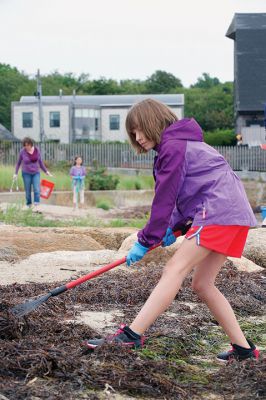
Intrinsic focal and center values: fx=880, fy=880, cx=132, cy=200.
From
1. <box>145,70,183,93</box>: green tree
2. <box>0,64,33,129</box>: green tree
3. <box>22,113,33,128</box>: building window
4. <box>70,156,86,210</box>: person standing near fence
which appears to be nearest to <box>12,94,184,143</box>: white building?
<box>22,113,33,128</box>: building window

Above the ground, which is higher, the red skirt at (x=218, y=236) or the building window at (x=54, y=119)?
the red skirt at (x=218, y=236)

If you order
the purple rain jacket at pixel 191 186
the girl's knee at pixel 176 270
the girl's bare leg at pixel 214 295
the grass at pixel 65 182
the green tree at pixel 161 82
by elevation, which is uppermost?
the green tree at pixel 161 82

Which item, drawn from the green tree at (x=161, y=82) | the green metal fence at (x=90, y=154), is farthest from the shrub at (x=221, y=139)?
the green tree at (x=161, y=82)

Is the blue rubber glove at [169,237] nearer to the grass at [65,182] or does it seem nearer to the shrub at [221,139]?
the grass at [65,182]

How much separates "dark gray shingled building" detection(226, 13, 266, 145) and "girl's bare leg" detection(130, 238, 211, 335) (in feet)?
124

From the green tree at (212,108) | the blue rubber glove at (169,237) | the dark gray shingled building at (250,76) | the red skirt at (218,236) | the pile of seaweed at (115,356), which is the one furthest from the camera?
the green tree at (212,108)

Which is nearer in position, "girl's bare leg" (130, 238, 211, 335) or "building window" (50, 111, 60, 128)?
"girl's bare leg" (130, 238, 211, 335)

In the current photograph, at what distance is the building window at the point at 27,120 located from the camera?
6962cm

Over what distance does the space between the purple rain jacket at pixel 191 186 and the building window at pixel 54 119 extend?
65492 mm

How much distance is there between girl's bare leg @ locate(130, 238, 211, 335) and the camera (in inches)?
191

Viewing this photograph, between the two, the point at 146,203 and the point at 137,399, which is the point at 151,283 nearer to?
the point at 137,399

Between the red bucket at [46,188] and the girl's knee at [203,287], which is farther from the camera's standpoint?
the red bucket at [46,188]

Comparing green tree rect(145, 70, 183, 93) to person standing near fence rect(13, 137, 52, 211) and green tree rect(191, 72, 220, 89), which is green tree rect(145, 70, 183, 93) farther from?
person standing near fence rect(13, 137, 52, 211)

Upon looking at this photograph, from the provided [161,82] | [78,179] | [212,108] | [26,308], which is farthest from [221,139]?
[161,82]
